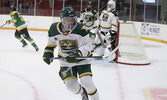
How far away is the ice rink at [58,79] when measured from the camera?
385 centimetres

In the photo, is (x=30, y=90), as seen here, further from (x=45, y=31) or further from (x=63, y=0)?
(x=63, y=0)

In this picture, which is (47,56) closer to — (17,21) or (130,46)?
(130,46)

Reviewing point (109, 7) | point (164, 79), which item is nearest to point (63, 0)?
point (109, 7)

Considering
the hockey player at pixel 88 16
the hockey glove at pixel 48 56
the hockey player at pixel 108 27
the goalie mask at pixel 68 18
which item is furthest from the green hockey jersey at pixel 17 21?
the goalie mask at pixel 68 18

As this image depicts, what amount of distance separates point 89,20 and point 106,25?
1.11 m

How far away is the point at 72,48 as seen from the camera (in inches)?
114

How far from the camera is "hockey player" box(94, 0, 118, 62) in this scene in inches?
244

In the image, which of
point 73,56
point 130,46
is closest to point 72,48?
point 73,56

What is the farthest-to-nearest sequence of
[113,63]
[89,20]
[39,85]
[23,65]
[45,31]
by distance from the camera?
[45,31] < [89,20] < [113,63] < [23,65] < [39,85]

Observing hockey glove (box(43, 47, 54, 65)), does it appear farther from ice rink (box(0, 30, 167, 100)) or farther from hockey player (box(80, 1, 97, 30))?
hockey player (box(80, 1, 97, 30))

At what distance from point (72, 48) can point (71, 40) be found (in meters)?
0.10

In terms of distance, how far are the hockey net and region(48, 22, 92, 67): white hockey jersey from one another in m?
3.22

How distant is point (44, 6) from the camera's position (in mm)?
12891

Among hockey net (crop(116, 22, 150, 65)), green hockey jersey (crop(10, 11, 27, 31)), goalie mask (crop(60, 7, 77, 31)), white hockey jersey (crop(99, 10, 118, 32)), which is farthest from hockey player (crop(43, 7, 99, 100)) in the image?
green hockey jersey (crop(10, 11, 27, 31))
